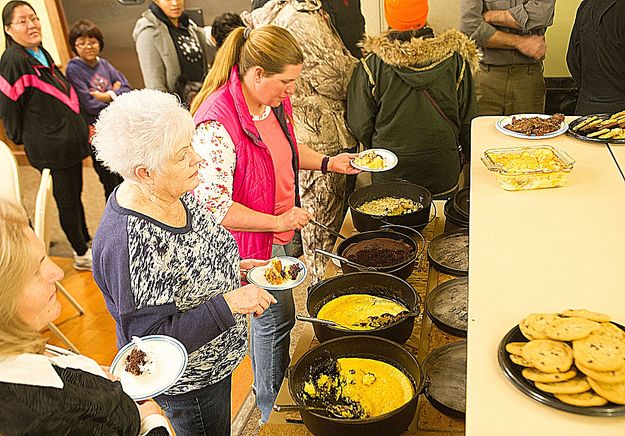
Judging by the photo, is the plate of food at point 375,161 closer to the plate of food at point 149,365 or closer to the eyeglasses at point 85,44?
the plate of food at point 149,365

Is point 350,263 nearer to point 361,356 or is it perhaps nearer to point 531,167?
point 361,356

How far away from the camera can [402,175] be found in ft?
9.72

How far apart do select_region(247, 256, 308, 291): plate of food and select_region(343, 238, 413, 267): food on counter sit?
0.66 ft

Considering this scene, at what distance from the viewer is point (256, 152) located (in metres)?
2.14

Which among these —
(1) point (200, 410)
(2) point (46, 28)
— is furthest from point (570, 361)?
(2) point (46, 28)

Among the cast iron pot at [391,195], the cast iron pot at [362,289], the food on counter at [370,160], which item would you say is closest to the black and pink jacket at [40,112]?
the food on counter at [370,160]

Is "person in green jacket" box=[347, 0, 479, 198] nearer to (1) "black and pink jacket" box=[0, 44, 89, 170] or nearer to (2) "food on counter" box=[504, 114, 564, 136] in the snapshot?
(2) "food on counter" box=[504, 114, 564, 136]

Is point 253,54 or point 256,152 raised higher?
point 253,54

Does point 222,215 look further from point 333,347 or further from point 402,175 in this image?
point 402,175

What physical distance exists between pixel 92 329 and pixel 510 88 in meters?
2.90

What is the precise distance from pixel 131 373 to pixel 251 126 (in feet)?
3.25

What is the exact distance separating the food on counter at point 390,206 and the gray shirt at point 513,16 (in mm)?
1513

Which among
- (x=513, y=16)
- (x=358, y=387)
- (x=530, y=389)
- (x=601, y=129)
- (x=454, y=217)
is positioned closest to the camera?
(x=530, y=389)

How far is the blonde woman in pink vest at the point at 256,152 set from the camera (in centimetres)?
206
